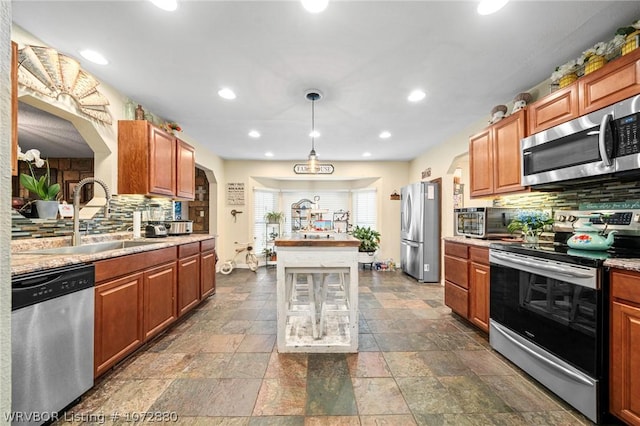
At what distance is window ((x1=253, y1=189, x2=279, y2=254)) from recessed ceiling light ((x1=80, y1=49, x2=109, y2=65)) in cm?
396

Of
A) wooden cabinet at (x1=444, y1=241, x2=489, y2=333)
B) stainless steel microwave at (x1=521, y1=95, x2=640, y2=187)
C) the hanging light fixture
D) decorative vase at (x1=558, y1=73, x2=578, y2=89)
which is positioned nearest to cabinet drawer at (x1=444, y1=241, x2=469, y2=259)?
wooden cabinet at (x1=444, y1=241, x2=489, y2=333)

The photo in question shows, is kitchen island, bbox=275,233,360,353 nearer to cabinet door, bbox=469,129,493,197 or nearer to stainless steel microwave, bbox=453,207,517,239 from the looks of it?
stainless steel microwave, bbox=453,207,517,239

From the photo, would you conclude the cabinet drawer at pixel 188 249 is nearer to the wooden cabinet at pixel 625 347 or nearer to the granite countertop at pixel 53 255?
the granite countertop at pixel 53 255

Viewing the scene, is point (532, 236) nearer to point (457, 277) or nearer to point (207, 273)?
point (457, 277)

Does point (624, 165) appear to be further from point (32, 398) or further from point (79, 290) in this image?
point (32, 398)

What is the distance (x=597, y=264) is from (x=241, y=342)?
106 inches

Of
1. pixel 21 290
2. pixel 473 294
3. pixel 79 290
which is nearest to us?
pixel 21 290

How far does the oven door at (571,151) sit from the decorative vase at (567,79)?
0.39m

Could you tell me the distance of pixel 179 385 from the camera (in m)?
1.89

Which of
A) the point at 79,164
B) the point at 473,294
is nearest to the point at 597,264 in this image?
the point at 473,294

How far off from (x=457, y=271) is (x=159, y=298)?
3.08 metres

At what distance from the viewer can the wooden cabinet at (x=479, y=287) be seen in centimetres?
254

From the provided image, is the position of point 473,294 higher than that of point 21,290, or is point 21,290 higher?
point 21,290

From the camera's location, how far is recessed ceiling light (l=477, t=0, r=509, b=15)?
1646 mm
